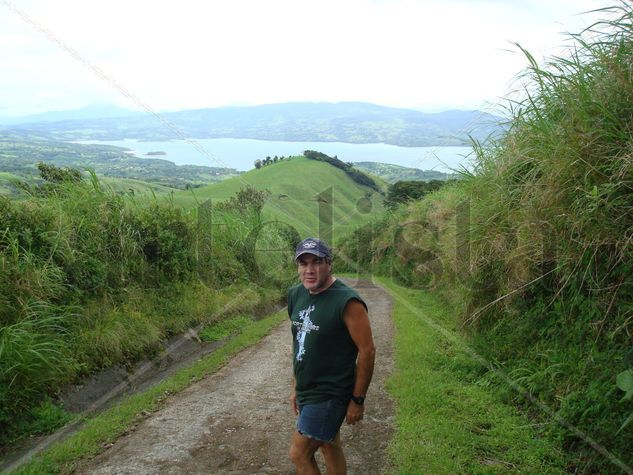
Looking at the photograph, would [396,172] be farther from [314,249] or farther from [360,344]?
[360,344]

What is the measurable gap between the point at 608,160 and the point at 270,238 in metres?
14.5

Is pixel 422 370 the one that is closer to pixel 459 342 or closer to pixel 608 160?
pixel 459 342

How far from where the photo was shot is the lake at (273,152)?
34.9ft

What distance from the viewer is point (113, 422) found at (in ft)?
18.8

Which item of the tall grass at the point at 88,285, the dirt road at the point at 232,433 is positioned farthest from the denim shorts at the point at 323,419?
the tall grass at the point at 88,285

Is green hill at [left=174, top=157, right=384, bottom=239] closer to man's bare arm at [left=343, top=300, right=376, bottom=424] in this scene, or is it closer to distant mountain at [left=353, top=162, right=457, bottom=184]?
distant mountain at [left=353, top=162, right=457, bottom=184]

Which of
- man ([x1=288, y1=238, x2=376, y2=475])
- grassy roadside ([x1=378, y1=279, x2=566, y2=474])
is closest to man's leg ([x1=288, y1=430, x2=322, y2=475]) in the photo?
man ([x1=288, y1=238, x2=376, y2=475])

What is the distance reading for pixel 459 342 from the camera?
27.4 ft

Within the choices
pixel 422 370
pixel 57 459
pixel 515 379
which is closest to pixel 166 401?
pixel 57 459

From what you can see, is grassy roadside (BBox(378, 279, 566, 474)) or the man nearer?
the man

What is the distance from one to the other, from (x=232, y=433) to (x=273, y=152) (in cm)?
7174

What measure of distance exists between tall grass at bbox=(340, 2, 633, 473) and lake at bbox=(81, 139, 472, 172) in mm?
2839

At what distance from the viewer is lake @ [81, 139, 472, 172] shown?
34.9 ft

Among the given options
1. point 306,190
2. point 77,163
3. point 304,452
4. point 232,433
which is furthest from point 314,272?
point 306,190
